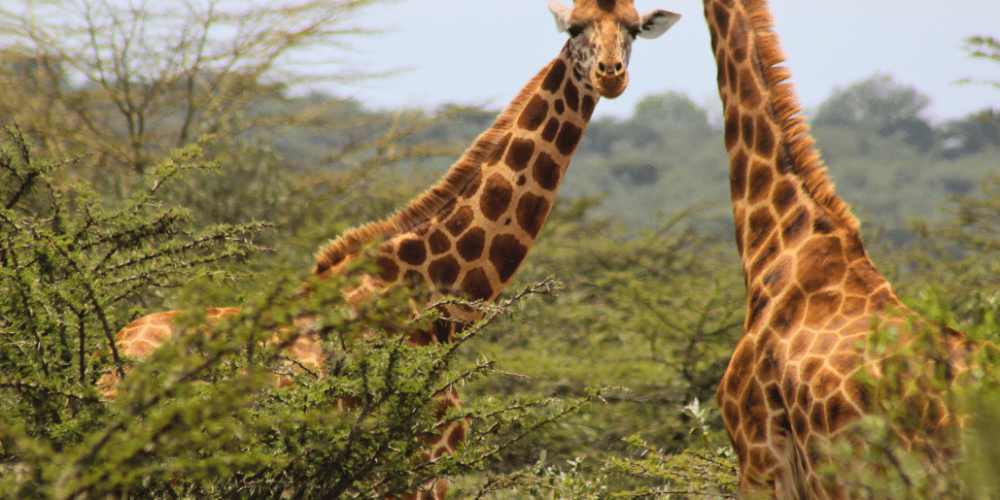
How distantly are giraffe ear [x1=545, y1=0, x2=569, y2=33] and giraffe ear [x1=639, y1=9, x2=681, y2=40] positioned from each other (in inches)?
20.4

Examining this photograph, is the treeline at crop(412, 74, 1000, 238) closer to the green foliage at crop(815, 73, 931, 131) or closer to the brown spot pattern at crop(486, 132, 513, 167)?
the green foliage at crop(815, 73, 931, 131)

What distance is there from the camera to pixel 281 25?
11773 mm

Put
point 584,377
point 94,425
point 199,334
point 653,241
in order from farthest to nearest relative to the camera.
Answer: point 653,241, point 584,377, point 94,425, point 199,334

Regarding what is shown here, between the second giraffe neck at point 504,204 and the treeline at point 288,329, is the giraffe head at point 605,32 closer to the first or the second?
the second giraffe neck at point 504,204

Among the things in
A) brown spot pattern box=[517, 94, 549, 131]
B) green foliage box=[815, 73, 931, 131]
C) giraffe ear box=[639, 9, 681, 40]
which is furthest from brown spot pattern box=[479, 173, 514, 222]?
green foliage box=[815, 73, 931, 131]

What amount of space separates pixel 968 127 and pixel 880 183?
398 inches

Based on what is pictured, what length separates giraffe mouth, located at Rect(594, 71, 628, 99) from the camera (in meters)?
3.97

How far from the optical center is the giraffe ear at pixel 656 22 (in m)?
4.38

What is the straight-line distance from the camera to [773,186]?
3.66m

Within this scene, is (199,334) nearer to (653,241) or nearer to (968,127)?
(653,241)

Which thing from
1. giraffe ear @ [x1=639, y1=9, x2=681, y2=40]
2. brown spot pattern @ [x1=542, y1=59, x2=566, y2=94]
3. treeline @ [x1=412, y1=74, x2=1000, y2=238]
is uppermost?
giraffe ear @ [x1=639, y1=9, x2=681, y2=40]

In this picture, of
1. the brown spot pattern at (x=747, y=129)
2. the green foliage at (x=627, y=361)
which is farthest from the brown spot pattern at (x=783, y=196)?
the green foliage at (x=627, y=361)

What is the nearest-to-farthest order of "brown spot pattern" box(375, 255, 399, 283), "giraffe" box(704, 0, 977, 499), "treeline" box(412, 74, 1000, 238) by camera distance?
"giraffe" box(704, 0, 977, 499) → "brown spot pattern" box(375, 255, 399, 283) → "treeline" box(412, 74, 1000, 238)

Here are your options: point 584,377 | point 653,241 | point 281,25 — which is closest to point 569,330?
point 584,377
